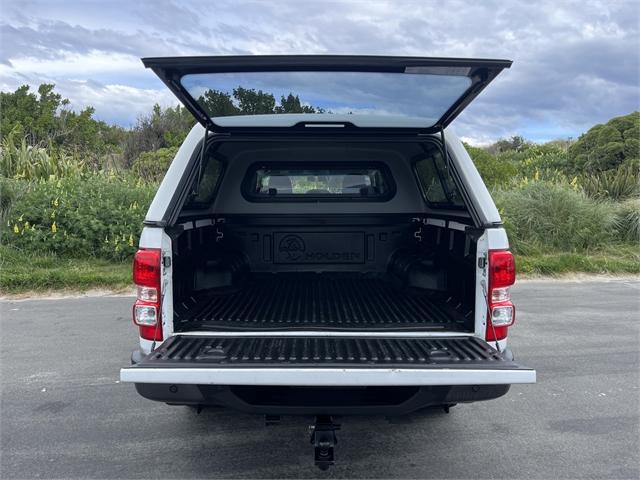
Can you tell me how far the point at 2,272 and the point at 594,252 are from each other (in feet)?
31.7

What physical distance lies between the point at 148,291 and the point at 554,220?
8518 millimetres

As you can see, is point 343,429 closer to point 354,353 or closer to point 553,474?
point 354,353

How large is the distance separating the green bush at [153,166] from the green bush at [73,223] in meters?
3.14

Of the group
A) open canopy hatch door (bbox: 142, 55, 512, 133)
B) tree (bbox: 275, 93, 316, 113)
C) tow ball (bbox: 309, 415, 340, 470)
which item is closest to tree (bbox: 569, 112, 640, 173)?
open canopy hatch door (bbox: 142, 55, 512, 133)

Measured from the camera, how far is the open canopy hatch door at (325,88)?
2.47 m

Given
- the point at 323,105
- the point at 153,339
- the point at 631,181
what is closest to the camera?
the point at 153,339

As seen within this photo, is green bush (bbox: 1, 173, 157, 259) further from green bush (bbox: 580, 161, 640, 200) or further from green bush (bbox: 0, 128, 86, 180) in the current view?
green bush (bbox: 580, 161, 640, 200)

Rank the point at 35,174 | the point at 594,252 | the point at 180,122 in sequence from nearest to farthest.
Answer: the point at 594,252 < the point at 35,174 < the point at 180,122

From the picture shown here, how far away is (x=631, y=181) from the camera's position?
11305 millimetres

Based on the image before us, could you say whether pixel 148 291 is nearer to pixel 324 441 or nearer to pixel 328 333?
pixel 328 333

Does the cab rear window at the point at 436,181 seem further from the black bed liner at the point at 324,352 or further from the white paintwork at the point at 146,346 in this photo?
the white paintwork at the point at 146,346

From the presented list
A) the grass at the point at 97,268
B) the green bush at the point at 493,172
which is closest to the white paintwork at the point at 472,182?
the grass at the point at 97,268

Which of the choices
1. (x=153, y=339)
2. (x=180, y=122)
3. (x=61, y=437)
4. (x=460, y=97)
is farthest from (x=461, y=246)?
(x=180, y=122)

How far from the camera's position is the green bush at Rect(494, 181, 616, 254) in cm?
921
